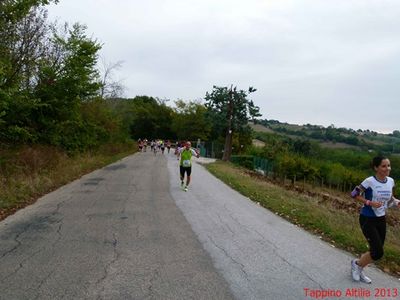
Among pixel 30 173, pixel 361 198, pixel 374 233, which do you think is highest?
pixel 361 198

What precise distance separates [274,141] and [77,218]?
4887cm

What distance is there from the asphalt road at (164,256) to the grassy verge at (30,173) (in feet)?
2.69

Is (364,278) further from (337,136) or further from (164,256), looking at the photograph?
(337,136)

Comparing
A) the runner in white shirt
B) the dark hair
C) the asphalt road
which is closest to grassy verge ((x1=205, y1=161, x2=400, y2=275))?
the asphalt road

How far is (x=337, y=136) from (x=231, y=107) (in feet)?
231

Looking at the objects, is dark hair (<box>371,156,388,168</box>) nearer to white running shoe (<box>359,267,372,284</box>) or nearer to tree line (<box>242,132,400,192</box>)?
white running shoe (<box>359,267,372,284</box>)

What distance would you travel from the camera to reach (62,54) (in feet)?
77.2

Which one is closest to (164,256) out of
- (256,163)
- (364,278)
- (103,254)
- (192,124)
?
(103,254)

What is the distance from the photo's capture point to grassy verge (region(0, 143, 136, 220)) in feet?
37.9

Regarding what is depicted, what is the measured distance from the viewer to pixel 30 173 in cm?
1534

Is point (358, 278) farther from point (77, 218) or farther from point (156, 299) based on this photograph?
point (77, 218)

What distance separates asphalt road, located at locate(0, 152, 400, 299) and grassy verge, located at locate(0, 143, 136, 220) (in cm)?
82

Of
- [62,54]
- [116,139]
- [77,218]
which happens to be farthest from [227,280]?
[116,139]

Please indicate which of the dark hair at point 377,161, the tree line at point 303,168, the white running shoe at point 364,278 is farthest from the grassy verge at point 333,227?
the tree line at point 303,168
